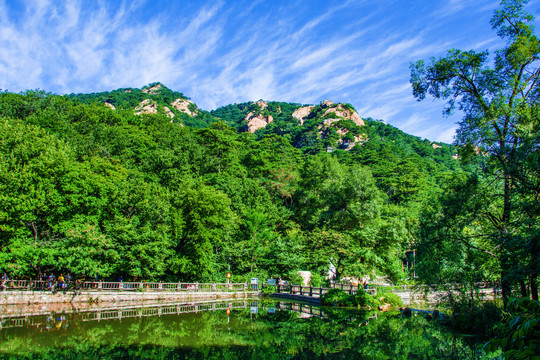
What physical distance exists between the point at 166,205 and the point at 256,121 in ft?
426

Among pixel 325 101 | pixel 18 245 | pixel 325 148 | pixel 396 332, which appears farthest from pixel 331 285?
pixel 325 101

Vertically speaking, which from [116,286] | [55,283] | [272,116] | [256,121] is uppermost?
[272,116]

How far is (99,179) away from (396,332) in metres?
23.3

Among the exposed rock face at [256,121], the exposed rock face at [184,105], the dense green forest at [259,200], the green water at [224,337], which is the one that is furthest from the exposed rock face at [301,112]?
the green water at [224,337]

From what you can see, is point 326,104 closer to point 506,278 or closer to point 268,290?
point 268,290

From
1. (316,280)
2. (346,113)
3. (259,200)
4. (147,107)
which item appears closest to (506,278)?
(316,280)

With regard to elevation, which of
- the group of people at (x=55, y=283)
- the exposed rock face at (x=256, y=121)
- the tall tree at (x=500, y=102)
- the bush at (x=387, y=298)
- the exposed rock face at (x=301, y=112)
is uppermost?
the exposed rock face at (x=301, y=112)

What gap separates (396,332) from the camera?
599 inches

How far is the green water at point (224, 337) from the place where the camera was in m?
11.2

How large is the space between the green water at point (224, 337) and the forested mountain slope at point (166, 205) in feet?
23.0

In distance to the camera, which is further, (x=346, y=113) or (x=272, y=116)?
(x=272, y=116)

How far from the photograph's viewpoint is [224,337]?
13.9m

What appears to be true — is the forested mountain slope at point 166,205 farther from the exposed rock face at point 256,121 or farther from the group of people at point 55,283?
the exposed rock face at point 256,121

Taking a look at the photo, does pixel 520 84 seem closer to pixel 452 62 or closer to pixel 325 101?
pixel 452 62
